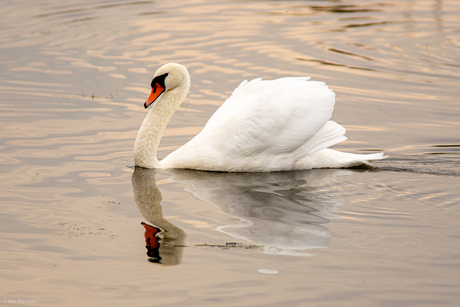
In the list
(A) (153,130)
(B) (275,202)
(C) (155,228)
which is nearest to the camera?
(C) (155,228)

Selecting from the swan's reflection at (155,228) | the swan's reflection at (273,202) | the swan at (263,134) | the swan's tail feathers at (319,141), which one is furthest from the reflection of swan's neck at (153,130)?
the swan's tail feathers at (319,141)

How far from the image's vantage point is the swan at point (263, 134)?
8492 mm

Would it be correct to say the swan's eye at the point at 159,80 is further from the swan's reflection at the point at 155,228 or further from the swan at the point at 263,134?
the swan's reflection at the point at 155,228

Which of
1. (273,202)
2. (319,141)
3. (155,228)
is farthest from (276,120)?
(155,228)

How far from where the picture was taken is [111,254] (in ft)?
19.9

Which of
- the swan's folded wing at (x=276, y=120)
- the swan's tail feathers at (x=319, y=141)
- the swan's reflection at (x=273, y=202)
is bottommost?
the swan's reflection at (x=273, y=202)

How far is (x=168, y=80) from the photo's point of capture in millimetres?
9102

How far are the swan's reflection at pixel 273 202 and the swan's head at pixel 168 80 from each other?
1171 millimetres

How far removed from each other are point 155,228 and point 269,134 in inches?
94.2

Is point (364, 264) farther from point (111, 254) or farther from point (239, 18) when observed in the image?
point (239, 18)

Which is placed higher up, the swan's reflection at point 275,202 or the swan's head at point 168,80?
the swan's head at point 168,80

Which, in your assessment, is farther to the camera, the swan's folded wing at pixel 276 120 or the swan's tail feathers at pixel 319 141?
the swan's tail feathers at pixel 319 141

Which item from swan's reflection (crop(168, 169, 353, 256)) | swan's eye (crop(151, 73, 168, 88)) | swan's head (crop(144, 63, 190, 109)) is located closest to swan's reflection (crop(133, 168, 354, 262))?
swan's reflection (crop(168, 169, 353, 256))

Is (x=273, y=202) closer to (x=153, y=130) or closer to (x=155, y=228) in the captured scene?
(x=155, y=228)
